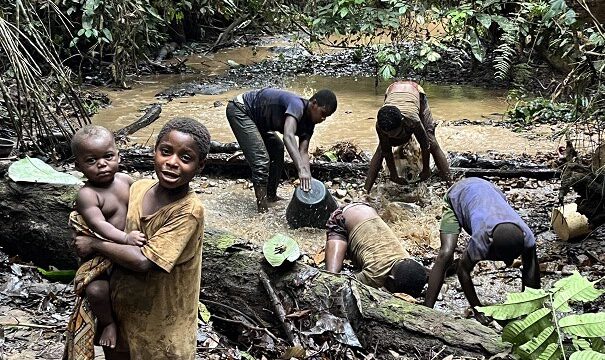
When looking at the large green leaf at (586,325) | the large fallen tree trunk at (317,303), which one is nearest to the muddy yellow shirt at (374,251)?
the large fallen tree trunk at (317,303)

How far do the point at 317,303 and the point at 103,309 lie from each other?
1422 millimetres

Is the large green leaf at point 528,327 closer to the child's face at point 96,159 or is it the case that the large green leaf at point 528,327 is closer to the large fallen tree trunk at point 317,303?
the large fallen tree trunk at point 317,303

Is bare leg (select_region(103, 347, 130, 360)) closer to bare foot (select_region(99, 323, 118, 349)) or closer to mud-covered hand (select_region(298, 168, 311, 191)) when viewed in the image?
bare foot (select_region(99, 323, 118, 349))

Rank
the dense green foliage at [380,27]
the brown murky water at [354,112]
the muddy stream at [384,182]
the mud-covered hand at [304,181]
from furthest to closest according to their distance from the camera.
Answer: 1. the brown murky water at [354,112]
2. the dense green foliage at [380,27]
3. the mud-covered hand at [304,181]
4. the muddy stream at [384,182]

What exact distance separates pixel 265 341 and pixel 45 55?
2.91m

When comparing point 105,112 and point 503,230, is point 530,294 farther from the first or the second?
point 105,112

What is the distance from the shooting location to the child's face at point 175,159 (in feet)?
8.55

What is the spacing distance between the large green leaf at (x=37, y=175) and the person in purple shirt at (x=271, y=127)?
249 centimetres

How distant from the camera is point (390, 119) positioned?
6.80 meters

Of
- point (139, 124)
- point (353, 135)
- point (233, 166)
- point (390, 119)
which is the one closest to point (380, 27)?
point (353, 135)

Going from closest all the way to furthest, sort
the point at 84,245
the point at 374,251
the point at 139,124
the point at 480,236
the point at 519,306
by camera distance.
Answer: the point at 84,245
the point at 519,306
the point at 480,236
the point at 374,251
the point at 139,124

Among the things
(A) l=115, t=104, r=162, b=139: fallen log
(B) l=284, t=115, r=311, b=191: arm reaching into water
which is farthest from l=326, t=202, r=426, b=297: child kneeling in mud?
(A) l=115, t=104, r=162, b=139: fallen log

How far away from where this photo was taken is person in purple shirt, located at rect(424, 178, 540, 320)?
449cm

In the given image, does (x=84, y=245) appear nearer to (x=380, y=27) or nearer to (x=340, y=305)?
(x=340, y=305)
